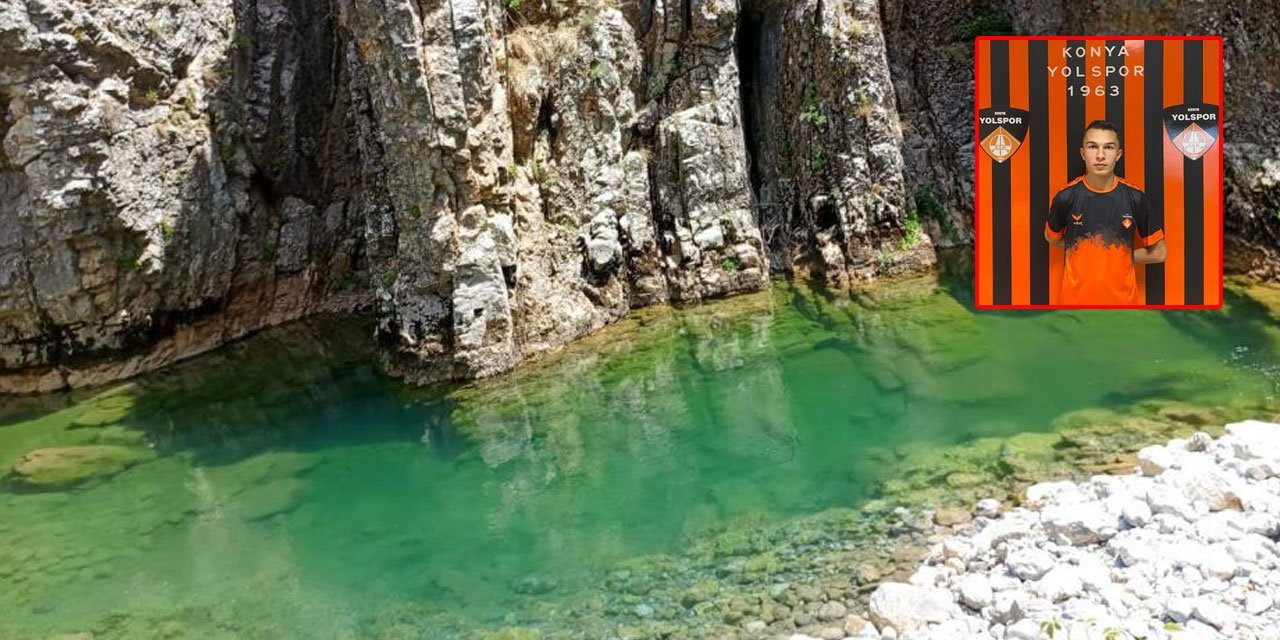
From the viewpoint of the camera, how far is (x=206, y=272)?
17.7 meters

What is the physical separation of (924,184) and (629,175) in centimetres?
688

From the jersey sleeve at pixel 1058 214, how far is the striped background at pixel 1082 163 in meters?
0.06

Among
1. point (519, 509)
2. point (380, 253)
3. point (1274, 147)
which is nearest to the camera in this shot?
point (519, 509)

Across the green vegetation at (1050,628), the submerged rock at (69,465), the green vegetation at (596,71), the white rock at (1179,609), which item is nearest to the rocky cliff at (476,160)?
the green vegetation at (596,71)

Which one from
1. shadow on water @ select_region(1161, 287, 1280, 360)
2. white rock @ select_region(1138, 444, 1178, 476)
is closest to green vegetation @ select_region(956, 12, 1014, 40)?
shadow on water @ select_region(1161, 287, 1280, 360)

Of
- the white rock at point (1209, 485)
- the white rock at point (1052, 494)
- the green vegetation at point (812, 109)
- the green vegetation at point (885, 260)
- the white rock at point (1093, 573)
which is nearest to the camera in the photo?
the white rock at point (1093, 573)

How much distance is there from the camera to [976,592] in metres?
6.60

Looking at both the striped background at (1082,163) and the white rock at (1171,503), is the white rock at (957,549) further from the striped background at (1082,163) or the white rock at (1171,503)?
the striped background at (1082,163)

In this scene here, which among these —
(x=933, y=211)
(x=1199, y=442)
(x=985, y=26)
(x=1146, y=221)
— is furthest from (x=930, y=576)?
(x=985, y=26)

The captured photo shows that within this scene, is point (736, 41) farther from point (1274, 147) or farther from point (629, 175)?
point (1274, 147)

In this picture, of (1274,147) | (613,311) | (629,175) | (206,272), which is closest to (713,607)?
(613,311)

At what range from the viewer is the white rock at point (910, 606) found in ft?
21.4

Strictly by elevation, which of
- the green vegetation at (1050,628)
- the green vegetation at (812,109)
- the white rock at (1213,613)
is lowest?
the green vegetation at (1050,628)

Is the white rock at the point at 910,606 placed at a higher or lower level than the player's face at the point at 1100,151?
lower
